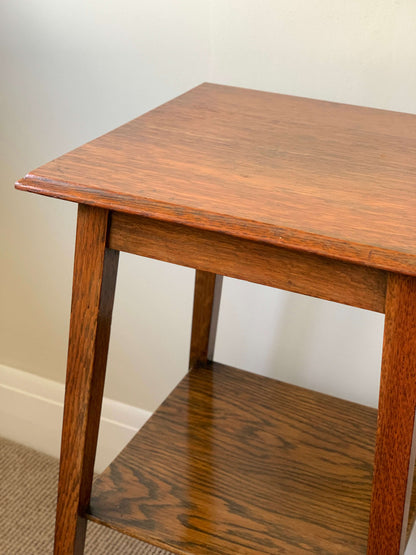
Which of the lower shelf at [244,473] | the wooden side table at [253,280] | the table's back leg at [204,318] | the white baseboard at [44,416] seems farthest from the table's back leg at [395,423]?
the white baseboard at [44,416]

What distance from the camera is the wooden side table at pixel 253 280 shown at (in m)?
0.58

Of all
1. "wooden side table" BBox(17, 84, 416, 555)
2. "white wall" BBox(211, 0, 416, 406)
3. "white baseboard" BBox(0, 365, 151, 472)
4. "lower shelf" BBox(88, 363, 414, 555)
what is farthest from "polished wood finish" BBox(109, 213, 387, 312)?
"white baseboard" BBox(0, 365, 151, 472)

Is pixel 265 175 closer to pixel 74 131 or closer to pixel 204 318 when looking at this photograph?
pixel 204 318

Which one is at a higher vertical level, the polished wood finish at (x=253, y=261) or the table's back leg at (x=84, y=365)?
the polished wood finish at (x=253, y=261)

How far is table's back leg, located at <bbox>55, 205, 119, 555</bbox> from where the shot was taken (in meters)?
0.66

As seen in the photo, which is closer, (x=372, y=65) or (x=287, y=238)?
(x=287, y=238)

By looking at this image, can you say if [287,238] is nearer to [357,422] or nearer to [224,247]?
[224,247]

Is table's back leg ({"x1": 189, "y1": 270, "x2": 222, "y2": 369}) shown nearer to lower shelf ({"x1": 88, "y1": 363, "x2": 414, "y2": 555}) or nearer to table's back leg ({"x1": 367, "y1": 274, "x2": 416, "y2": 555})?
lower shelf ({"x1": 88, "y1": 363, "x2": 414, "y2": 555})

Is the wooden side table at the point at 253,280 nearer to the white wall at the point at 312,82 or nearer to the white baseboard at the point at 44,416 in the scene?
the white wall at the point at 312,82

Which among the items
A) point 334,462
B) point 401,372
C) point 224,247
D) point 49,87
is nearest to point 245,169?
point 224,247

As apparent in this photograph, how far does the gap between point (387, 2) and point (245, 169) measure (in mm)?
471

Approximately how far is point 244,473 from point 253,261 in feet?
1.23

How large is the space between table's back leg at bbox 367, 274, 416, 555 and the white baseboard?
2.77 ft

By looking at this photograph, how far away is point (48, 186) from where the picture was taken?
605 millimetres
